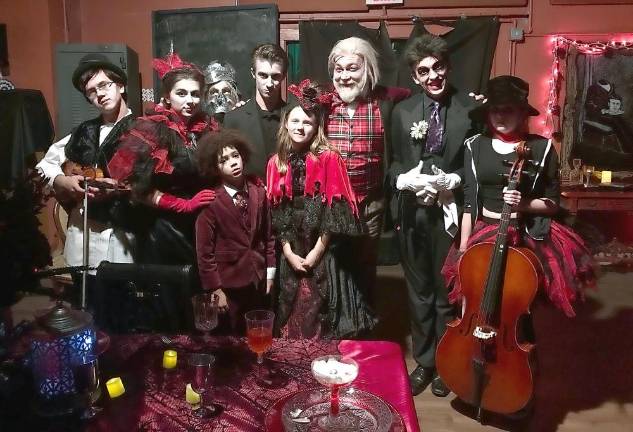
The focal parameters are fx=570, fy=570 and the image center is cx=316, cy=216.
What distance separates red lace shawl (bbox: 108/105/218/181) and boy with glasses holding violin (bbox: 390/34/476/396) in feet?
3.05

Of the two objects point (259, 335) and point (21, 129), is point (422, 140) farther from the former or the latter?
point (21, 129)

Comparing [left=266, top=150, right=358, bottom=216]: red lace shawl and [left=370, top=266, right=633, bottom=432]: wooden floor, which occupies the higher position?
[left=266, top=150, right=358, bottom=216]: red lace shawl

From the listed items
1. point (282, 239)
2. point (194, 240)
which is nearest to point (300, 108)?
point (282, 239)

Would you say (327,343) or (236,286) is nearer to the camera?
(327,343)

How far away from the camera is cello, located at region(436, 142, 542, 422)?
7.47 ft

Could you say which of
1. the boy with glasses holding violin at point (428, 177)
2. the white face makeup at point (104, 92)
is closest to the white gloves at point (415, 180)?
the boy with glasses holding violin at point (428, 177)

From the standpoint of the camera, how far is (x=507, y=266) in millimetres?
2297

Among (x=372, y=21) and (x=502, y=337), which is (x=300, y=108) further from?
(x=372, y=21)

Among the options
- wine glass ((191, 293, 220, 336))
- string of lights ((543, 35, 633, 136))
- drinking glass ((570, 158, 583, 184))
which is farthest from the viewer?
string of lights ((543, 35, 633, 136))

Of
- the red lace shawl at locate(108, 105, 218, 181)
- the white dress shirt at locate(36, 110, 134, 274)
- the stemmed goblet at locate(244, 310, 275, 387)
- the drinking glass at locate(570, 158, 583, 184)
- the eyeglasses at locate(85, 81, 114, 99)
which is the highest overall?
the eyeglasses at locate(85, 81, 114, 99)

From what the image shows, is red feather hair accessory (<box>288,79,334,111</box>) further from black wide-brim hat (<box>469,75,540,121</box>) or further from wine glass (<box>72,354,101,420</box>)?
wine glass (<box>72,354,101,420</box>)

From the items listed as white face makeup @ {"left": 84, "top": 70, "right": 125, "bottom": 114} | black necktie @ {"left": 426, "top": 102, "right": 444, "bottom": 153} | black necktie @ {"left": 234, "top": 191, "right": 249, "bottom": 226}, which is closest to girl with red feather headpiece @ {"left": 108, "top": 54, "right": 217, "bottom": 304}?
black necktie @ {"left": 234, "top": 191, "right": 249, "bottom": 226}

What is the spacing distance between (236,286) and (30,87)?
2.29 metres

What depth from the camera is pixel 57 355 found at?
1.43m
